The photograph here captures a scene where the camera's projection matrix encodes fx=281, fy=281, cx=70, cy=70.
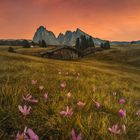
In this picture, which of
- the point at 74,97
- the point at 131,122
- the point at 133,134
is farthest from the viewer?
the point at 74,97

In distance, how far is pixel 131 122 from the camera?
3963mm

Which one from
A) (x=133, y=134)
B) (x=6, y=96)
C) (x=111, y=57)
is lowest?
(x=111, y=57)

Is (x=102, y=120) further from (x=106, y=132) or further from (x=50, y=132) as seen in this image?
(x=50, y=132)

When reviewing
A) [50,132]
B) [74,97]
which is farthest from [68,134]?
[74,97]

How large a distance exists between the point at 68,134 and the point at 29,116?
75cm

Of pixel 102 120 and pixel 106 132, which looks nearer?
pixel 106 132

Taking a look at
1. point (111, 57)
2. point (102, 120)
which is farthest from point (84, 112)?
point (111, 57)

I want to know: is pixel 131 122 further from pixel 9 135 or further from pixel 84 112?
pixel 9 135

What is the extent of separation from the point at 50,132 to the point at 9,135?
0.52 metres

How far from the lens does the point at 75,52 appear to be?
10088cm

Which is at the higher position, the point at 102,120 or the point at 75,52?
the point at 102,120

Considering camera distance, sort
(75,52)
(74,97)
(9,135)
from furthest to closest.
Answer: (75,52)
(74,97)
(9,135)

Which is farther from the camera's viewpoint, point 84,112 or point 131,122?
point 84,112

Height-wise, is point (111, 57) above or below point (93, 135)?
below
